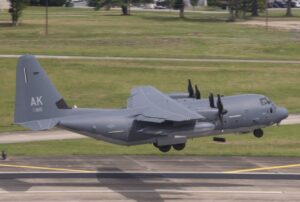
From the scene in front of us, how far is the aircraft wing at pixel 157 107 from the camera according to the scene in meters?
46.9

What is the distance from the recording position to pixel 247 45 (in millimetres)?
120500

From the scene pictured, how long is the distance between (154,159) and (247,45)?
65488mm

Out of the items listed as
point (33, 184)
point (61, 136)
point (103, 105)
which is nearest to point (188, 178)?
point (33, 184)

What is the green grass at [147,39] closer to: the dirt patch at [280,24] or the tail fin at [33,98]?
the dirt patch at [280,24]

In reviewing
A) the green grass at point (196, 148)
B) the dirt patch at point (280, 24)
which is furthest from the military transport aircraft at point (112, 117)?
the dirt patch at point (280, 24)

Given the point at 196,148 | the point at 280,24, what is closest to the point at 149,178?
the point at 196,148

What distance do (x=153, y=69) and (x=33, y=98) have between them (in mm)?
51198

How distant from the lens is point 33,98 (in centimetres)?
4894

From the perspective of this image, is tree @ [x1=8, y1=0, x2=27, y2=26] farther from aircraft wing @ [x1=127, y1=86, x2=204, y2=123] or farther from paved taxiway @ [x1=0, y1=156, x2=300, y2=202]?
aircraft wing @ [x1=127, y1=86, x2=204, y2=123]

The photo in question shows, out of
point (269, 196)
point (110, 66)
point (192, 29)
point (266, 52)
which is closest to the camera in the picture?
point (269, 196)

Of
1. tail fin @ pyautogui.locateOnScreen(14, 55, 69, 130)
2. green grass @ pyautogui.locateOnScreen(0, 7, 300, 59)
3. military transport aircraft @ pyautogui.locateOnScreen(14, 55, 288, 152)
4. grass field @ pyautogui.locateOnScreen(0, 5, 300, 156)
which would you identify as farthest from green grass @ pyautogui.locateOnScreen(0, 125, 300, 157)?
green grass @ pyautogui.locateOnScreen(0, 7, 300, 59)

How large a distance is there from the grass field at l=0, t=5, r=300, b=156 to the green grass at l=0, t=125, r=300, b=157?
77mm

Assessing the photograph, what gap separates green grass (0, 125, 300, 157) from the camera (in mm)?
60625

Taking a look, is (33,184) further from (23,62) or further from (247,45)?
(247,45)
